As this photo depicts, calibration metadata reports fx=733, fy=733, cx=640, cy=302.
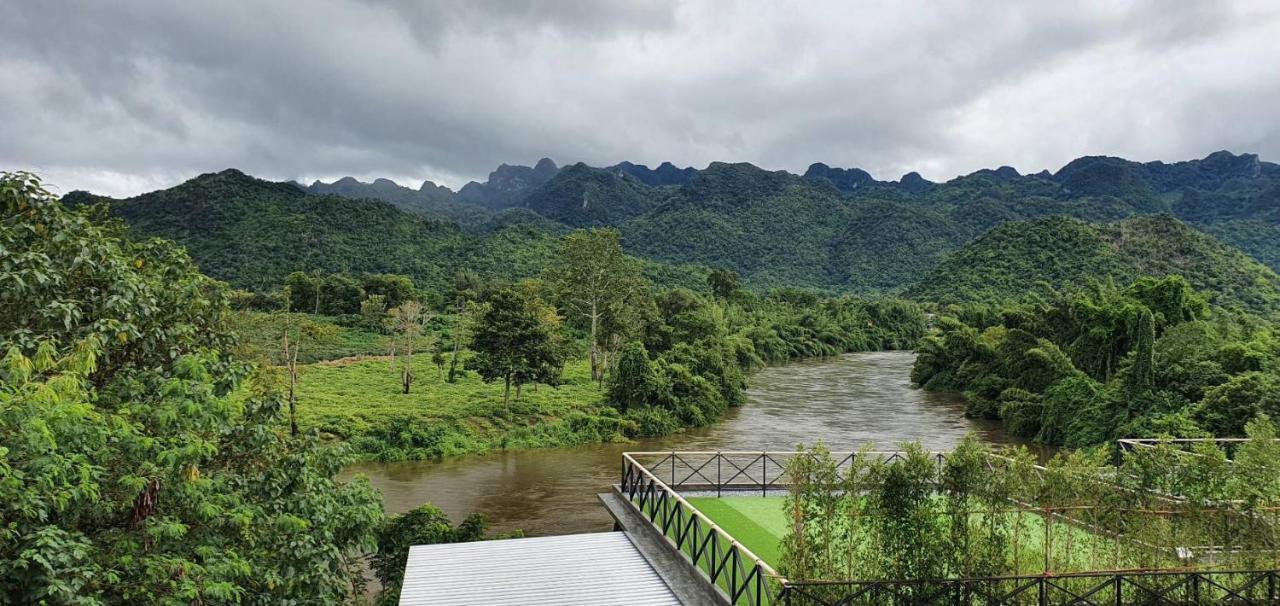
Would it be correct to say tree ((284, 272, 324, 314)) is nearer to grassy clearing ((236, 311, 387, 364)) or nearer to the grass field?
grassy clearing ((236, 311, 387, 364))

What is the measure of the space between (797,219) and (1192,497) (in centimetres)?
16633

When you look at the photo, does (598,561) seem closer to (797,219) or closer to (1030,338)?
(1030,338)

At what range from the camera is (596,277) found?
45031mm

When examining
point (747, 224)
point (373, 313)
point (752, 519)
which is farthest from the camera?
point (747, 224)

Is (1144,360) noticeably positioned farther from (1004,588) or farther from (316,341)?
(316,341)

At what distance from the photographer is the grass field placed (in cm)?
1169

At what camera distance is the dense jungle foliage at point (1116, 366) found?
22578 mm

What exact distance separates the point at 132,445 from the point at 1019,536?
14.3 meters

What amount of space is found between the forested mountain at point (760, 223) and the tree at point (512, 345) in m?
53.0

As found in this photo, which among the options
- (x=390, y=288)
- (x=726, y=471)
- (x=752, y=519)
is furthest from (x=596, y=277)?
(x=390, y=288)

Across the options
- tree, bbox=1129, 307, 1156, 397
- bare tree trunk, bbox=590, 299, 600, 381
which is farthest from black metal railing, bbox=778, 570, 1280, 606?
bare tree trunk, bbox=590, 299, 600, 381

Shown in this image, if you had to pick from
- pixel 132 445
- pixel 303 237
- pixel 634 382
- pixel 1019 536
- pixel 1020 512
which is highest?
pixel 303 237

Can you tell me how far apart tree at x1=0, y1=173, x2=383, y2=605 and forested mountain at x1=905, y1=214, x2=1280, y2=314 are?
2443 inches

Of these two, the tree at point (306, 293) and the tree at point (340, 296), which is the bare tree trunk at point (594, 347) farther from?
the tree at point (306, 293)
